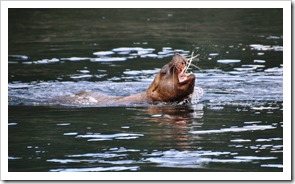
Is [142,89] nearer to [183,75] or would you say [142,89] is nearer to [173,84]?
[173,84]

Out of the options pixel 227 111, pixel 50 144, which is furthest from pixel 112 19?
pixel 50 144

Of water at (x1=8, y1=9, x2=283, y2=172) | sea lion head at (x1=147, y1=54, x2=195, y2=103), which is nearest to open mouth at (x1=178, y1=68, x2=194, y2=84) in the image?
sea lion head at (x1=147, y1=54, x2=195, y2=103)

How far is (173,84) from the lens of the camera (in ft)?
41.1

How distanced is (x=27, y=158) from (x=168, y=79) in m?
3.67

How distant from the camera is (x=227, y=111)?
12.0m

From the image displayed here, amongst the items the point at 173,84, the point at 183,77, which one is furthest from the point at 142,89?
the point at 183,77

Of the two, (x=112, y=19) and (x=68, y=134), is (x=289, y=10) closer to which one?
(x=68, y=134)

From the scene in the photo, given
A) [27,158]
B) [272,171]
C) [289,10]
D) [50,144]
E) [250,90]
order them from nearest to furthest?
1. [272,171]
2. [27,158]
3. [50,144]
4. [289,10]
5. [250,90]

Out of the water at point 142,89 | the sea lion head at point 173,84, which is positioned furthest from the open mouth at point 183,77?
the water at point 142,89

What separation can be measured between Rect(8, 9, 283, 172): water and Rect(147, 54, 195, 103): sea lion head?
0.21 metres

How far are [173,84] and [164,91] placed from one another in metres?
0.22

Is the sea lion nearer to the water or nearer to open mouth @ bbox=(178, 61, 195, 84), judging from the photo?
open mouth @ bbox=(178, 61, 195, 84)

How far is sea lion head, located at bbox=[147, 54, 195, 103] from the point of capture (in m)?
12.3

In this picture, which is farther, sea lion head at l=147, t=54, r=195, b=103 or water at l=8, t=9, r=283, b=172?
sea lion head at l=147, t=54, r=195, b=103
